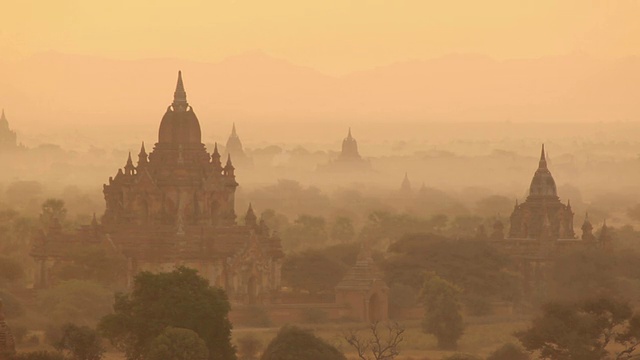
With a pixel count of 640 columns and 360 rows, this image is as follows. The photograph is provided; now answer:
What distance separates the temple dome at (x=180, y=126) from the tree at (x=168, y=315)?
35.6 meters

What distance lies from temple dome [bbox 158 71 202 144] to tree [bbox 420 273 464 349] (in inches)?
715

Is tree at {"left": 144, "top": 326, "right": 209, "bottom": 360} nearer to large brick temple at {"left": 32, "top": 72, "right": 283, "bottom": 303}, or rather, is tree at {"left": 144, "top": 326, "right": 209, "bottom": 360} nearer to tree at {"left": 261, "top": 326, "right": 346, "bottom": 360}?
tree at {"left": 261, "top": 326, "right": 346, "bottom": 360}

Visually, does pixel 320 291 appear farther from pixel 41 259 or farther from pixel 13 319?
pixel 13 319

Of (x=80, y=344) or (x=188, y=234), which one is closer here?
(x=80, y=344)

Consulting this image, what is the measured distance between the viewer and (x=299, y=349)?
7812 cm

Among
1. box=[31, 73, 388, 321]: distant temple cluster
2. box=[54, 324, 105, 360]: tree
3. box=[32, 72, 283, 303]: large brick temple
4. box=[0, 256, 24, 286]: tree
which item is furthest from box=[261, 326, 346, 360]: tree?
box=[0, 256, 24, 286]: tree

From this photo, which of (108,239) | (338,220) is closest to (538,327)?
(108,239)

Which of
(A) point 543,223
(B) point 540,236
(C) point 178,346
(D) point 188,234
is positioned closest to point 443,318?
(D) point 188,234

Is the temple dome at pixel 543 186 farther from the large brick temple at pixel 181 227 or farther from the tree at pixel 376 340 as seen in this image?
the tree at pixel 376 340

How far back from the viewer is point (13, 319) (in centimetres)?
9138

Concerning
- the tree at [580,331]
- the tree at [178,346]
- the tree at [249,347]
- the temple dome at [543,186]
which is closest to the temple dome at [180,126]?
the temple dome at [543,186]

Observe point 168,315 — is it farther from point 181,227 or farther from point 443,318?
point 181,227

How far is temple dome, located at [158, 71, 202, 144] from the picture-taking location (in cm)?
11169

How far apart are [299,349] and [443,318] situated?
16.6 meters
